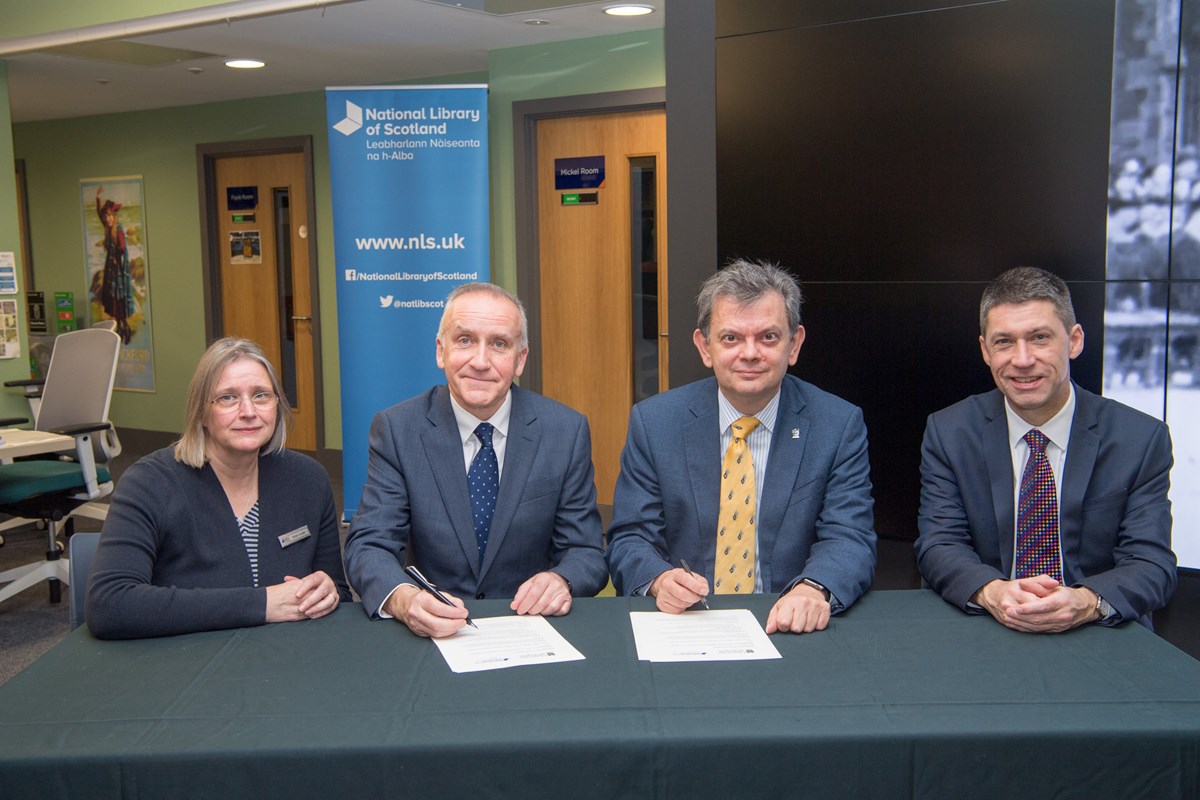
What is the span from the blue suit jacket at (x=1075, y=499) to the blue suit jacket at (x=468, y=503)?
2.52ft

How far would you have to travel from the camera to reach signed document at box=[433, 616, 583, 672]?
1612 mm

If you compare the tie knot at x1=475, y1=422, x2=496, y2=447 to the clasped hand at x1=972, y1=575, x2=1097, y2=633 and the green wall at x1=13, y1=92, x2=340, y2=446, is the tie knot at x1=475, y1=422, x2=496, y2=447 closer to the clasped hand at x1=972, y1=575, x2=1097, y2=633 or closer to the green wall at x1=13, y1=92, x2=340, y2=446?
the clasped hand at x1=972, y1=575, x2=1097, y2=633


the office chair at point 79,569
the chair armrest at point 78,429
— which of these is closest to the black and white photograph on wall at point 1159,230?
the office chair at point 79,569

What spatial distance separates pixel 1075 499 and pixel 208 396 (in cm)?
184

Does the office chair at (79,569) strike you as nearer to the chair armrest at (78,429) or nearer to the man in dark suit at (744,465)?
the man in dark suit at (744,465)

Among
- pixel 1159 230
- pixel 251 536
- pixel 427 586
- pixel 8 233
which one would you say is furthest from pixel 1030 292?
pixel 8 233

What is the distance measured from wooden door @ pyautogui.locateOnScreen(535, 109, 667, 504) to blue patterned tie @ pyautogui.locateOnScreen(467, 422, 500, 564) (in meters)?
3.53

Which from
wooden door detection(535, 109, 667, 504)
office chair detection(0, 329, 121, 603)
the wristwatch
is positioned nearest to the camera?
the wristwatch

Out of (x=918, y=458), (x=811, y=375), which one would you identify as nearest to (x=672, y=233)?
(x=811, y=375)

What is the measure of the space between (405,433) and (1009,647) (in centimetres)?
129

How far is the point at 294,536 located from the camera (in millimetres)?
2131

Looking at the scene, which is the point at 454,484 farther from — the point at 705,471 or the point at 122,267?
the point at 122,267

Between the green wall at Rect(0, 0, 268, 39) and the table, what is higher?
the green wall at Rect(0, 0, 268, 39)

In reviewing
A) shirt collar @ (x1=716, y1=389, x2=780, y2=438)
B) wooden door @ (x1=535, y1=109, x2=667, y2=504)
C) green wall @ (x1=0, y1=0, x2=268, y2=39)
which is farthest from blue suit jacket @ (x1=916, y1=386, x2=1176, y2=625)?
green wall @ (x1=0, y1=0, x2=268, y2=39)
